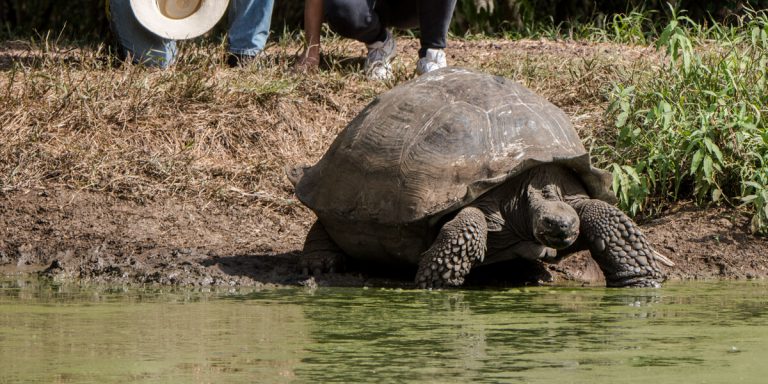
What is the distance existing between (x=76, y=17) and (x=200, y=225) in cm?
821

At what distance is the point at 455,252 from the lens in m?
5.59

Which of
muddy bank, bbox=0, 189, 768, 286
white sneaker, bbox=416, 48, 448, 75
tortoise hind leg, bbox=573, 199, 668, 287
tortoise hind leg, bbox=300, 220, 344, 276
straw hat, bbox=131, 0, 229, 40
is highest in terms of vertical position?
straw hat, bbox=131, 0, 229, 40

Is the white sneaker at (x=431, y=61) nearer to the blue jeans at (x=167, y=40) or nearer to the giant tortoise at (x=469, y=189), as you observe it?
the blue jeans at (x=167, y=40)

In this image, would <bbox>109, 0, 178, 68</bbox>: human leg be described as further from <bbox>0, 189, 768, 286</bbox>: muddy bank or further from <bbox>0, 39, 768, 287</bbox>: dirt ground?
<bbox>0, 189, 768, 286</bbox>: muddy bank

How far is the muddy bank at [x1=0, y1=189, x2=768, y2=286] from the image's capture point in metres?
6.14

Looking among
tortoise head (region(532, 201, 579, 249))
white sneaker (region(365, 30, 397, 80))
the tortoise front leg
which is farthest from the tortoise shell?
white sneaker (region(365, 30, 397, 80))

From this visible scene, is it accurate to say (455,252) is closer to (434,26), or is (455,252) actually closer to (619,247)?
(619,247)

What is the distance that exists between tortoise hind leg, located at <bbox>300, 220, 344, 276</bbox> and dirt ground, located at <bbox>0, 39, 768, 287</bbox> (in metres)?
0.06

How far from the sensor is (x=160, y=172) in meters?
7.60

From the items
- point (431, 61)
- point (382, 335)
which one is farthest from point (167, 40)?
point (382, 335)

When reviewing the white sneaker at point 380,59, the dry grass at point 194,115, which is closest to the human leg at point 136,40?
the dry grass at point 194,115

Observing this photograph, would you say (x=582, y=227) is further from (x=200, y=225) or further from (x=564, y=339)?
(x=200, y=225)

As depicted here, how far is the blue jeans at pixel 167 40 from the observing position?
866cm

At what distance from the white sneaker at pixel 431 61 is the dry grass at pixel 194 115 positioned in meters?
0.19
